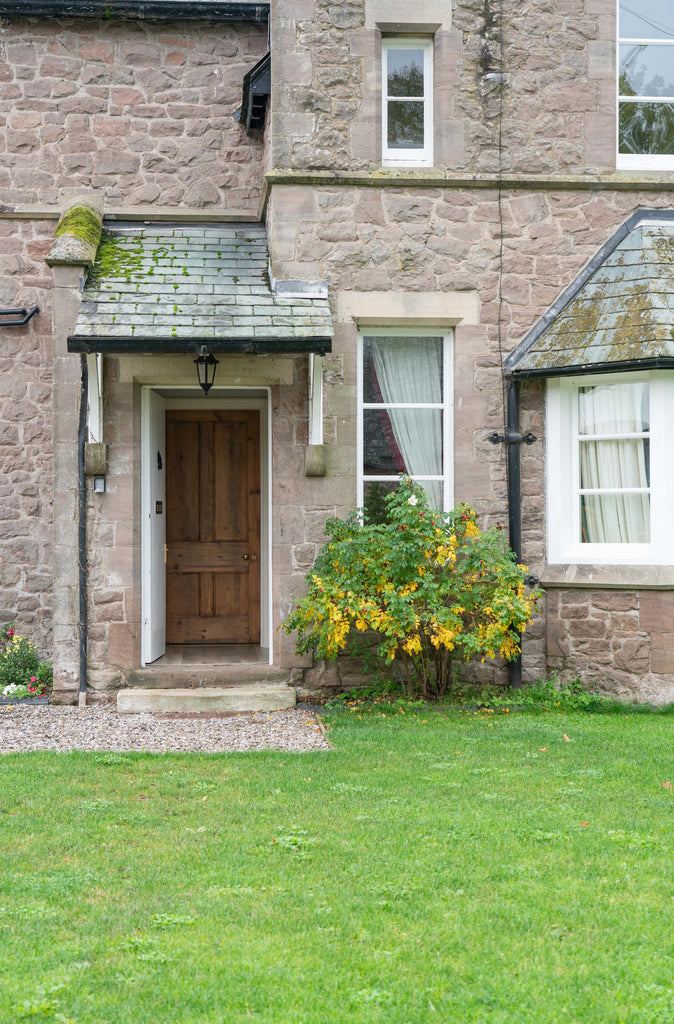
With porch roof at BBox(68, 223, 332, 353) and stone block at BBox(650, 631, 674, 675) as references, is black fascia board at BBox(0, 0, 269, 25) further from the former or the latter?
stone block at BBox(650, 631, 674, 675)

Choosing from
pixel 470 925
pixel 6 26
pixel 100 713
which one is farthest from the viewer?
pixel 6 26

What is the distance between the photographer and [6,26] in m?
10.8

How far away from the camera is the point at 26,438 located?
35.6 ft

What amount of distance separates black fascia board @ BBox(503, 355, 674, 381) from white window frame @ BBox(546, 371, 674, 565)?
16cm

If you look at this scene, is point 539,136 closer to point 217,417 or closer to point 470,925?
point 217,417

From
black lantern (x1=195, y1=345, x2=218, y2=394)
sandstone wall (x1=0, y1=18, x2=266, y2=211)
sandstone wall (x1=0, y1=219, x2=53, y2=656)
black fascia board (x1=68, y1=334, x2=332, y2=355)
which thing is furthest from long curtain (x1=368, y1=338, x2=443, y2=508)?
sandstone wall (x1=0, y1=219, x2=53, y2=656)

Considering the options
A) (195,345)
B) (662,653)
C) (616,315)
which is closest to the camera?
(195,345)

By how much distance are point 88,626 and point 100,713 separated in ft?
2.76

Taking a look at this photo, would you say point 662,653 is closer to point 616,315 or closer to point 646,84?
point 616,315

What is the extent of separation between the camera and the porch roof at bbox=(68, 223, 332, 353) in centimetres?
845

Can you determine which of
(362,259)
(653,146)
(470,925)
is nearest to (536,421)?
(362,259)

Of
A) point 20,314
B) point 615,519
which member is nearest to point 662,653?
point 615,519

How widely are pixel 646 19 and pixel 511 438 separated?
166 inches

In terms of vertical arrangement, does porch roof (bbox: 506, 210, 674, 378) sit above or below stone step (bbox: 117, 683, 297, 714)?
above
